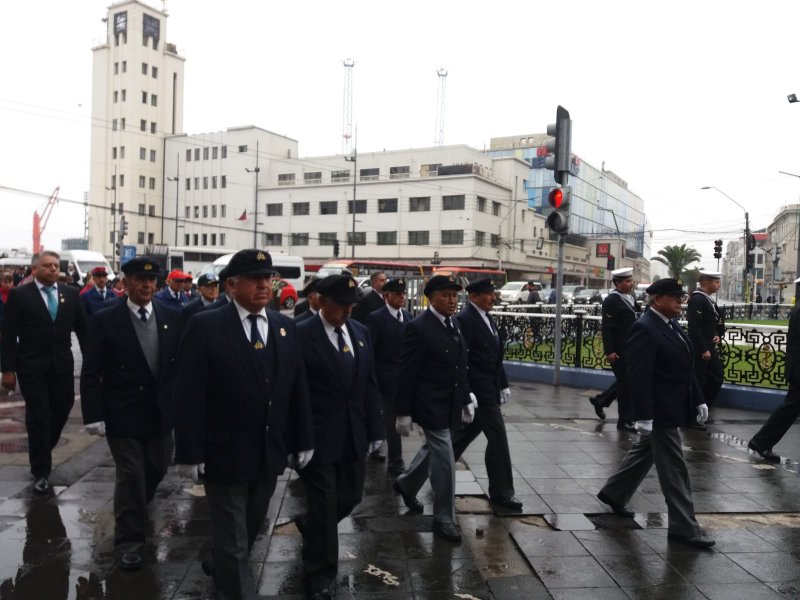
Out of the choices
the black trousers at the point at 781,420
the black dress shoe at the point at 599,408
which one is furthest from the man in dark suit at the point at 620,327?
the black trousers at the point at 781,420

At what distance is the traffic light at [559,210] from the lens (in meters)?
11.0

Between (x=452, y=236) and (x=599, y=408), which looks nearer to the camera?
(x=599, y=408)

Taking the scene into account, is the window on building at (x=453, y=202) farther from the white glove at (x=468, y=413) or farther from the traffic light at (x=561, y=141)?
the white glove at (x=468, y=413)

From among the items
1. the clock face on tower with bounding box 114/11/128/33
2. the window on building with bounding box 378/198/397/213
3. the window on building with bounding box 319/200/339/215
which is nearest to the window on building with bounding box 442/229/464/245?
the window on building with bounding box 378/198/397/213

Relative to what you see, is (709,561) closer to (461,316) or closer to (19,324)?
(461,316)

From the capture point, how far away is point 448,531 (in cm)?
Answer: 486

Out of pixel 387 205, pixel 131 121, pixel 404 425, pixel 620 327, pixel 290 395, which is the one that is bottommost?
pixel 404 425

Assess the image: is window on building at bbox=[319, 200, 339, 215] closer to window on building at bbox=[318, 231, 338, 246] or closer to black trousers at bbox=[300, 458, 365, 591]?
window on building at bbox=[318, 231, 338, 246]

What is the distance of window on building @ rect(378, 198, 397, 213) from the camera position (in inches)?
2396

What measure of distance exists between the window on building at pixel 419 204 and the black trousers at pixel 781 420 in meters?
53.1

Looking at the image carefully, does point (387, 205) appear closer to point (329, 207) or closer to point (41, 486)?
point (329, 207)

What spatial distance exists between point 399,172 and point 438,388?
5965 cm

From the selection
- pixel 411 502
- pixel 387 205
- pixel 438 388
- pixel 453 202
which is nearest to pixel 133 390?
pixel 438 388

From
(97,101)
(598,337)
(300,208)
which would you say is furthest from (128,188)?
(598,337)
